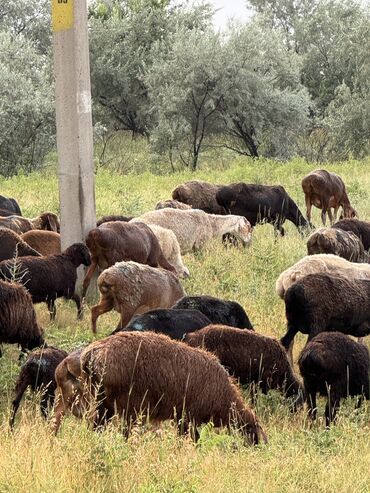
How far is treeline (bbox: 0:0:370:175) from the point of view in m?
32.1

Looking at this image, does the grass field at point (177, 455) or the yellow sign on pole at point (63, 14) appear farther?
the yellow sign on pole at point (63, 14)

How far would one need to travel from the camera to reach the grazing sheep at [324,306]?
10117 mm

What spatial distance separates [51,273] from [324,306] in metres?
3.02

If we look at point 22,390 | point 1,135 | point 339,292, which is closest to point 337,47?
point 1,135

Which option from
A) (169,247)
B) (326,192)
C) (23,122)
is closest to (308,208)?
(326,192)

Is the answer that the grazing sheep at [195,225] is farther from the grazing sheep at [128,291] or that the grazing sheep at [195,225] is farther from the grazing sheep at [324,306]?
the grazing sheep at [324,306]

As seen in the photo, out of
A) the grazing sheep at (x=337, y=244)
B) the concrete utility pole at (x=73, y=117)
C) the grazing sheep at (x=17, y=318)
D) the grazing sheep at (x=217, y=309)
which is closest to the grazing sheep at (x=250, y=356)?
the grazing sheep at (x=217, y=309)

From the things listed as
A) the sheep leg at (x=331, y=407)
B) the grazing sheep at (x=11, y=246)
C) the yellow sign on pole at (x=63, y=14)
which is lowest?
the sheep leg at (x=331, y=407)

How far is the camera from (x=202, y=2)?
134 ft

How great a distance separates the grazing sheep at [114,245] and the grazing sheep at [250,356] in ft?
12.3

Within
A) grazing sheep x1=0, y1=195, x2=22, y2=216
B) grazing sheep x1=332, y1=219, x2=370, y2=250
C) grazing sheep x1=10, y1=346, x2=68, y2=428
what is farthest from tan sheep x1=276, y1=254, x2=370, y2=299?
grazing sheep x1=0, y1=195, x2=22, y2=216

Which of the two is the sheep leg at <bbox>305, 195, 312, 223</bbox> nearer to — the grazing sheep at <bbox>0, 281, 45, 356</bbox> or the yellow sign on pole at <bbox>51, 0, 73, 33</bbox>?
the yellow sign on pole at <bbox>51, 0, 73, 33</bbox>

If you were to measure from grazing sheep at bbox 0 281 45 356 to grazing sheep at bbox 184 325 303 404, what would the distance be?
1.62 m

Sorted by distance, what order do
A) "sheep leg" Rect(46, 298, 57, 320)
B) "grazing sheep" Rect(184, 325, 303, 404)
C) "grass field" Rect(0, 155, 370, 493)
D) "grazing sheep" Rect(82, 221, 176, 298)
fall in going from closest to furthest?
1. "grass field" Rect(0, 155, 370, 493)
2. "grazing sheep" Rect(184, 325, 303, 404)
3. "sheep leg" Rect(46, 298, 57, 320)
4. "grazing sheep" Rect(82, 221, 176, 298)
